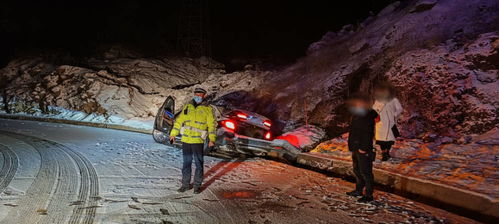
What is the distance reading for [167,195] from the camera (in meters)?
5.57

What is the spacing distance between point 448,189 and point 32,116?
20001mm

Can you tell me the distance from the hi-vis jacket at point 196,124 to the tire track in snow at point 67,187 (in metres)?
1.63

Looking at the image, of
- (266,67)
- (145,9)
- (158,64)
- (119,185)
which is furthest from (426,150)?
(145,9)

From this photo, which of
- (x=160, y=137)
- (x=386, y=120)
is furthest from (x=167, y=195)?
(x=160, y=137)

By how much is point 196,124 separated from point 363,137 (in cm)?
252

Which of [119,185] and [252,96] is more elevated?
[252,96]

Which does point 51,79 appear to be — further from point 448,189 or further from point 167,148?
point 448,189

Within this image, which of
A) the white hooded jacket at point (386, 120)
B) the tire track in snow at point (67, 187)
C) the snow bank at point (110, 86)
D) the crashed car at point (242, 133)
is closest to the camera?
the tire track in snow at point (67, 187)

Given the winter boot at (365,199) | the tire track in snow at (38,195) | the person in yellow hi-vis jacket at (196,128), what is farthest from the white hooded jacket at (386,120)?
the tire track in snow at (38,195)

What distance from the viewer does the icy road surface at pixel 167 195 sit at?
462cm

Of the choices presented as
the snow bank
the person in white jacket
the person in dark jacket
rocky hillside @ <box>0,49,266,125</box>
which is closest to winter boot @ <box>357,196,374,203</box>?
the person in dark jacket

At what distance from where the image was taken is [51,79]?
2128 centimetres

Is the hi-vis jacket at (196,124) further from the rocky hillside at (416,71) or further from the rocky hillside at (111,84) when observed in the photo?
the rocky hillside at (111,84)

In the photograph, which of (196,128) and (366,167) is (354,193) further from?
(196,128)
